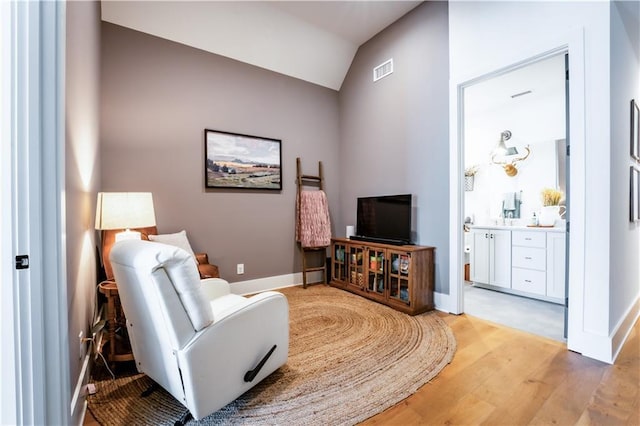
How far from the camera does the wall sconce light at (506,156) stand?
162 inches

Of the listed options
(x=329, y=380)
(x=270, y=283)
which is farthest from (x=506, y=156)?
(x=329, y=380)

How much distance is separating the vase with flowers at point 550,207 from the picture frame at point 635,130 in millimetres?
1024

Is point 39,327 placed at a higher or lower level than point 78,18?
lower

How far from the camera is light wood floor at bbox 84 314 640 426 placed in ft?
4.65

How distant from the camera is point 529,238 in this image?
331cm

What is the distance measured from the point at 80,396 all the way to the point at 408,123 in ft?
11.5

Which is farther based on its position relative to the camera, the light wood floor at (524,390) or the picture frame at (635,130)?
the picture frame at (635,130)

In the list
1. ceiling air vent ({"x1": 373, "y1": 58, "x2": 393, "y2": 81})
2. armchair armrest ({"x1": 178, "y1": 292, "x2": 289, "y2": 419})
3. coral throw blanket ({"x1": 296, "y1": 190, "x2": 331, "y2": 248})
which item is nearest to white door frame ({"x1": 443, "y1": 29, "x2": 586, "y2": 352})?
ceiling air vent ({"x1": 373, "y1": 58, "x2": 393, "y2": 81})

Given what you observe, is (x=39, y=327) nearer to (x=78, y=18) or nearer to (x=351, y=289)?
(x=78, y=18)

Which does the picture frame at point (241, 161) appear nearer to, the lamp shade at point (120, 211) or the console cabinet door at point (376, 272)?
the lamp shade at point (120, 211)

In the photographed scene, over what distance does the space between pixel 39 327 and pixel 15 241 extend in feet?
1.03

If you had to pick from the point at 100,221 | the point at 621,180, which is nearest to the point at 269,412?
the point at 100,221

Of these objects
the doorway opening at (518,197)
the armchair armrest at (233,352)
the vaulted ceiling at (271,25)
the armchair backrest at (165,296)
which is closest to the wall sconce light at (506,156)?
the doorway opening at (518,197)

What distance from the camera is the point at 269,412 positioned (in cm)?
147
